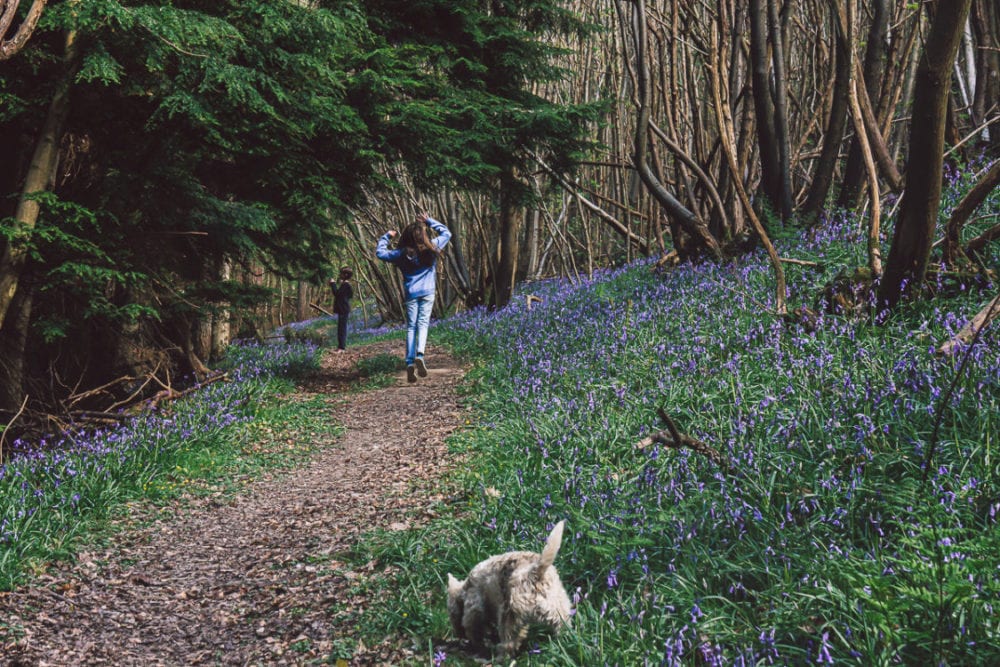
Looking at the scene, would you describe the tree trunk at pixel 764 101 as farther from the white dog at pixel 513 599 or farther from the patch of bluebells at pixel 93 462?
the white dog at pixel 513 599

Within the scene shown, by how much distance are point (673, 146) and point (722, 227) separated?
145 cm

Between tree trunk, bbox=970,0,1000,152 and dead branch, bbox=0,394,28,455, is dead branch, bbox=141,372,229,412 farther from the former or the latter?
tree trunk, bbox=970,0,1000,152

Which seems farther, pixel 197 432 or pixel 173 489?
pixel 197 432

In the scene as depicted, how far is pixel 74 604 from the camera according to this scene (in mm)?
4230

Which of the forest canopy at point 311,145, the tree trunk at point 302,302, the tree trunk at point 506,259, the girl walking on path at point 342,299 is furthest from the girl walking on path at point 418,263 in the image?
the tree trunk at point 302,302

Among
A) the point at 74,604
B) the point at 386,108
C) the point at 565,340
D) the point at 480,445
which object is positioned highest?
the point at 386,108

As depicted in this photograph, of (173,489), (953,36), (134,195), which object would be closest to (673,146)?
(953,36)

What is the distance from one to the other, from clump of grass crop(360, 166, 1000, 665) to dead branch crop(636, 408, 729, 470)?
7 cm

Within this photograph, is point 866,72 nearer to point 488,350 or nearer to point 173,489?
point 488,350

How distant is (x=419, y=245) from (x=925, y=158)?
6.78 metres

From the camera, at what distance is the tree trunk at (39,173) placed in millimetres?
6191

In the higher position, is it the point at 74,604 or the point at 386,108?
the point at 386,108

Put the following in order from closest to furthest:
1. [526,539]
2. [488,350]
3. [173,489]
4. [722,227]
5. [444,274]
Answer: [526,539]
[173,489]
[722,227]
[488,350]
[444,274]

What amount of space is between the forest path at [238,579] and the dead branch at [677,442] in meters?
1.65
